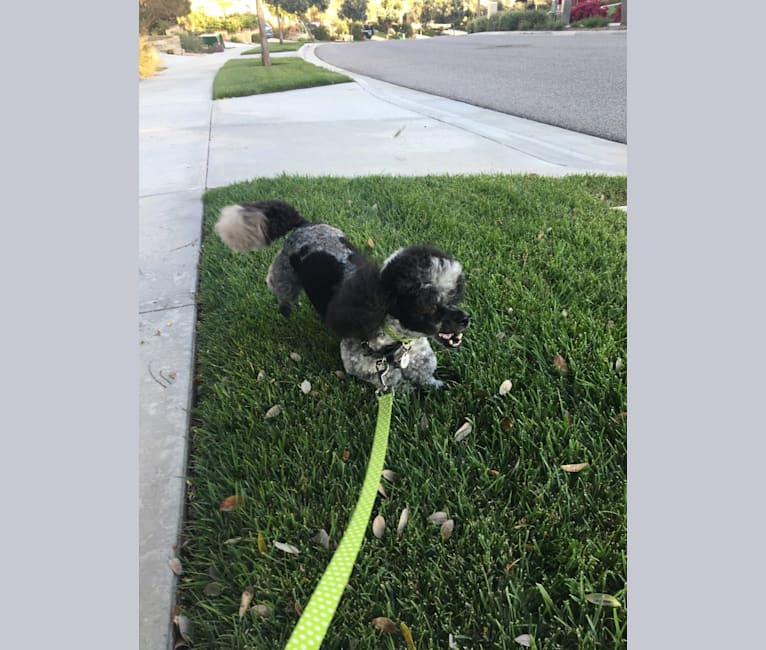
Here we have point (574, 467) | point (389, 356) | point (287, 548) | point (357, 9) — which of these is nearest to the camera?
point (287, 548)

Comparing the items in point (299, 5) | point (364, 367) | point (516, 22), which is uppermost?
point (516, 22)

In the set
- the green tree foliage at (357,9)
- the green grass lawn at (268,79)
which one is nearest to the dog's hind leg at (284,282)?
the green grass lawn at (268,79)

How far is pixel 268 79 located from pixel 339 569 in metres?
15.4

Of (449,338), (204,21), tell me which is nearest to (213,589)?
(449,338)

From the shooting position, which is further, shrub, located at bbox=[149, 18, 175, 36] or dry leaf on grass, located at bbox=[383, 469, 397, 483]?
shrub, located at bbox=[149, 18, 175, 36]

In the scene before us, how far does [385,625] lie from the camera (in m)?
1.64

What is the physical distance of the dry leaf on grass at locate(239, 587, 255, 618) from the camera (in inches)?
67.5

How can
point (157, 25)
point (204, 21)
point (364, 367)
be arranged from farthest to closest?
point (157, 25) → point (204, 21) → point (364, 367)

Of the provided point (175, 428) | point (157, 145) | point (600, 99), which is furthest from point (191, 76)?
point (175, 428)

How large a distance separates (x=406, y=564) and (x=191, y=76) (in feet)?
65.9

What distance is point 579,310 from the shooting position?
10.0ft

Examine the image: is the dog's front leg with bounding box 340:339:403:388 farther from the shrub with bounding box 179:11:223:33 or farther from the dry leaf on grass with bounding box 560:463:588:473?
the shrub with bounding box 179:11:223:33

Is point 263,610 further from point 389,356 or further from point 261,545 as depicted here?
point 389,356

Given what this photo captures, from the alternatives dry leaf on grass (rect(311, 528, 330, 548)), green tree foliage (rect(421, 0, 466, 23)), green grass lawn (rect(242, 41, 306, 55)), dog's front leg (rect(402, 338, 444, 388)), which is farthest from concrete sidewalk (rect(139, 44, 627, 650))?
green tree foliage (rect(421, 0, 466, 23))
